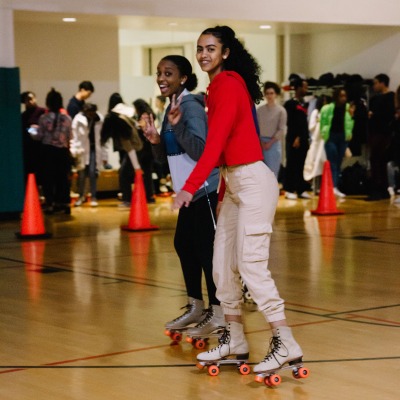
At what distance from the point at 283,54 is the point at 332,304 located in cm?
1325

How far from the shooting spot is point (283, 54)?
20109 millimetres

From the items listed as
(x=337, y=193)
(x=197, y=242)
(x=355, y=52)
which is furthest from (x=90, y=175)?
(x=197, y=242)

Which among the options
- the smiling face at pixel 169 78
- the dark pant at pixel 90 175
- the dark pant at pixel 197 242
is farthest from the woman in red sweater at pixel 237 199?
the dark pant at pixel 90 175

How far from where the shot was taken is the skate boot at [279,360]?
5.14 m

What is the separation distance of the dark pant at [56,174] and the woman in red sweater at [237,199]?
9439mm

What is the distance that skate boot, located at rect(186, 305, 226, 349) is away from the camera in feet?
19.9

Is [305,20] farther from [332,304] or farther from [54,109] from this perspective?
[332,304]

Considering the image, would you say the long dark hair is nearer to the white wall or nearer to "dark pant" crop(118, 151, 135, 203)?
"dark pant" crop(118, 151, 135, 203)

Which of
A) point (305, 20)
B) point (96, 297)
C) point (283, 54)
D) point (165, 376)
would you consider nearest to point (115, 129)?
point (305, 20)

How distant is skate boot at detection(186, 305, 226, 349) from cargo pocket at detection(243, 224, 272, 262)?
1008 millimetres

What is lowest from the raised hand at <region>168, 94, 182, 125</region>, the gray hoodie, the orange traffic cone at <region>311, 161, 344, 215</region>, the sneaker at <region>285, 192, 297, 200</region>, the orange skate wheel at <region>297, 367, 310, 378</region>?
the sneaker at <region>285, 192, 297, 200</region>

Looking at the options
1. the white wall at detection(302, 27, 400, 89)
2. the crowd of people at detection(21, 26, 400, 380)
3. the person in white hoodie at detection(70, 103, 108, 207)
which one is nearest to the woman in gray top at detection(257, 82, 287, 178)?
the person in white hoodie at detection(70, 103, 108, 207)

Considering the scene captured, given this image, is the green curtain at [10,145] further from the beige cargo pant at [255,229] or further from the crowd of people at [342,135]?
the beige cargo pant at [255,229]

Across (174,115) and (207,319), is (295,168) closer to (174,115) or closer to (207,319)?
(207,319)
